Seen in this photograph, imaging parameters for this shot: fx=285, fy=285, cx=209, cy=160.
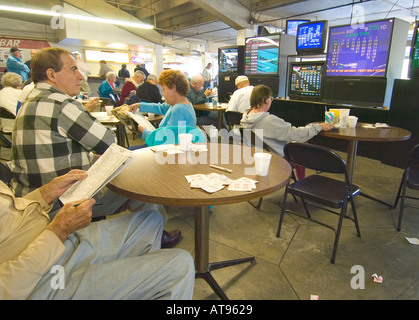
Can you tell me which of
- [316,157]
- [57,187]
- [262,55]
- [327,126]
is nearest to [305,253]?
[316,157]

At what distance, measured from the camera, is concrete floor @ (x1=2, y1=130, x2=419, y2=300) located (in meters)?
1.76

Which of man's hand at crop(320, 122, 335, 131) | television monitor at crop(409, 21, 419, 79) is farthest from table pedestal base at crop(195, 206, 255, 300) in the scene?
television monitor at crop(409, 21, 419, 79)

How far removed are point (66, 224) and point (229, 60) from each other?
639 cm

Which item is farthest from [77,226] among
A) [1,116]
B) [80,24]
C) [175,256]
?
[80,24]

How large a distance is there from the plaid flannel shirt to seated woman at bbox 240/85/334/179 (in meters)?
1.44

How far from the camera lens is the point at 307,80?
478cm

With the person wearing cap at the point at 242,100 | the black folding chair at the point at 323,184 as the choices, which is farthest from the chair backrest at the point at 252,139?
the person wearing cap at the point at 242,100

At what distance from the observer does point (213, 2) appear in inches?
318

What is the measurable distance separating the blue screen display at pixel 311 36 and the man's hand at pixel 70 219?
184 inches

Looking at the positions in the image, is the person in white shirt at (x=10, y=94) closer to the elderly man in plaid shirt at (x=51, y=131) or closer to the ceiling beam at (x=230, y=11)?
the elderly man in plaid shirt at (x=51, y=131)

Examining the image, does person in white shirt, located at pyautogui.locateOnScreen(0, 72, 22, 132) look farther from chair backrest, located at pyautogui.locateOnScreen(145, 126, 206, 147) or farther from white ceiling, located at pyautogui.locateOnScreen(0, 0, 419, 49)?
white ceiling, located at pyautogui.locateOnScreen(0, 0, 419, 49)

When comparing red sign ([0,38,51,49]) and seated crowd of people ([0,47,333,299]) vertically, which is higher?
red sign ([0,38,51,49])

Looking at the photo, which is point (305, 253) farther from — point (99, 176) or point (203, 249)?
point (99, 176)

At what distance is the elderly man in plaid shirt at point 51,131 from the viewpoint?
4.86 feet
